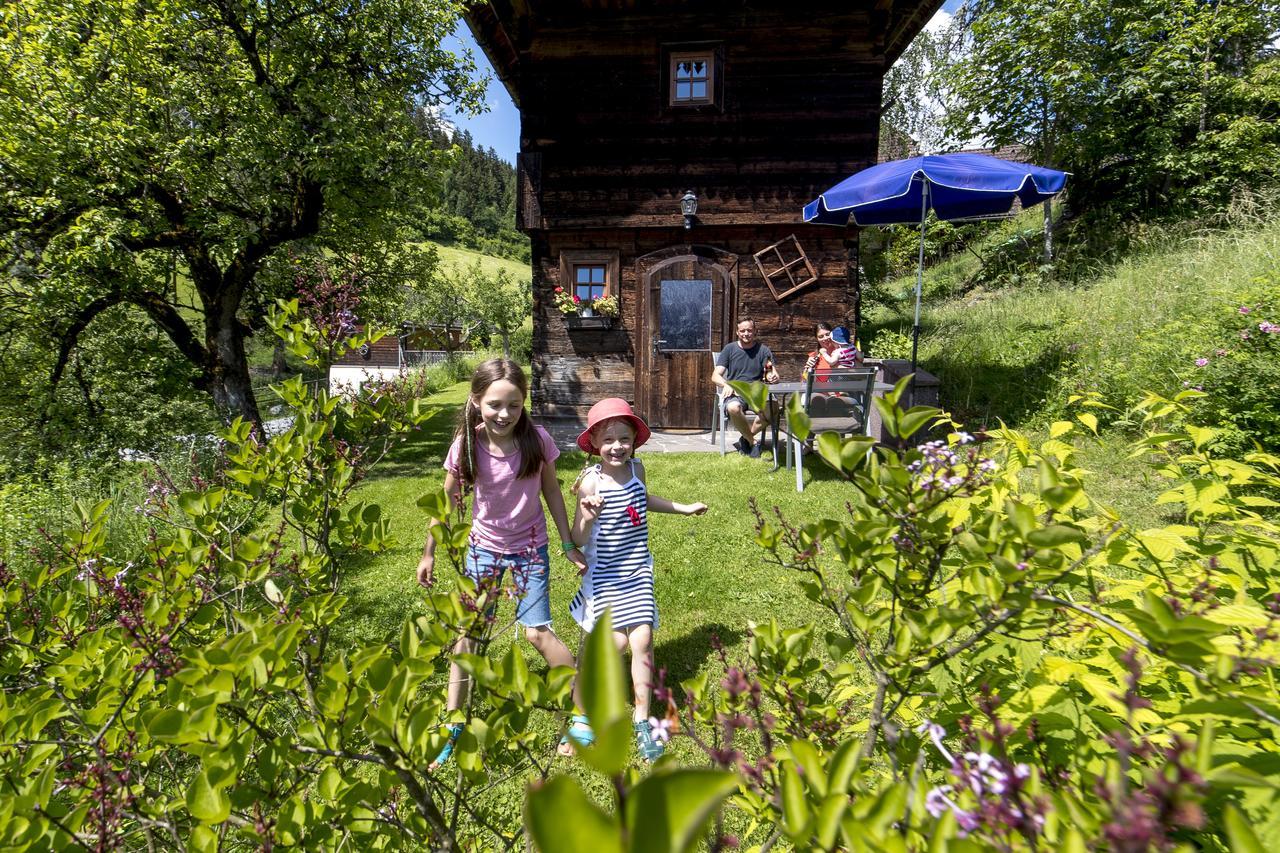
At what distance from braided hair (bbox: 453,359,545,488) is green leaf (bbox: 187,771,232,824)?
185 centimetres

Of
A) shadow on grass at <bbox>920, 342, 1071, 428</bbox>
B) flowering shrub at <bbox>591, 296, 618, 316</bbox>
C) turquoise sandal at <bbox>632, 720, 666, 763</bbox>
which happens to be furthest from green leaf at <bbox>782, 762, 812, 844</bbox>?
flowering shrub at <bbox>591, 296, 618, 316</bbox>

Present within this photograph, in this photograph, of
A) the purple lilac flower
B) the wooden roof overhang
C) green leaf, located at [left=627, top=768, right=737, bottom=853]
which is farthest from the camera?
the wooden roof overhang

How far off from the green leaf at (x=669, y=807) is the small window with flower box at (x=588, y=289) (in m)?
8.38

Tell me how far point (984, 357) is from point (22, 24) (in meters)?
12.0

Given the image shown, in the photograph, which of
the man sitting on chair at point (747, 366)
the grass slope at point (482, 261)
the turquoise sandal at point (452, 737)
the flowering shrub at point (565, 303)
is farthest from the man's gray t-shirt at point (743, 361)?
the grass slope at point (482, 261)

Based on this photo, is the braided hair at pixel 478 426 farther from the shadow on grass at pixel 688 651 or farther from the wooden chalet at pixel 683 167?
the wooden chalet at pixel 683 167

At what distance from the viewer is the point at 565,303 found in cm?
846

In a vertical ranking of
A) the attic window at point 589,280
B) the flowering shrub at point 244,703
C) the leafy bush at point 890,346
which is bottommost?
the flowering shrub at point 244,703

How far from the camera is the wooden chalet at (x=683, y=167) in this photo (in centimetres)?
806

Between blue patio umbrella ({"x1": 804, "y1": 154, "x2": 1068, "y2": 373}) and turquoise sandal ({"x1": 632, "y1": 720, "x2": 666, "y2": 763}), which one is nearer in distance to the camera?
turquoise sandal ({"x1": 632, "y1": 720, "x2": 666, "y2": 763})

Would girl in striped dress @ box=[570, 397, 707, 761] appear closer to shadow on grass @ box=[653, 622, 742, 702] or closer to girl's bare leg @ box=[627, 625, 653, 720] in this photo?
girl's bare leg @ box=[627, 625, 653, 720]

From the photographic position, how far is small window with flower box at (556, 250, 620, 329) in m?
8.49

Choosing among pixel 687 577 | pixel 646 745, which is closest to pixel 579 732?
pixel 646 745

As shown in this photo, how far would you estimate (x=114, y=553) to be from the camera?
4145 mm
